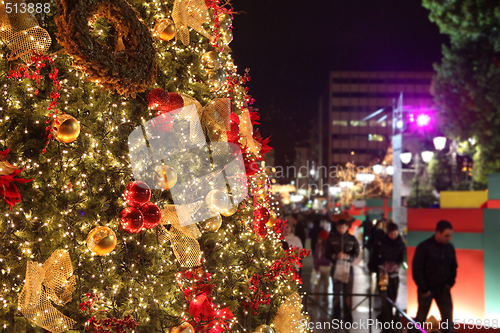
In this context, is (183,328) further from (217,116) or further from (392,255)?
(392,255)

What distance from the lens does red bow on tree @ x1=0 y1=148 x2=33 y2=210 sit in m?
1.96

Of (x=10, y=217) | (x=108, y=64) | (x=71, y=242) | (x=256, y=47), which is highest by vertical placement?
(x=256, y=47)

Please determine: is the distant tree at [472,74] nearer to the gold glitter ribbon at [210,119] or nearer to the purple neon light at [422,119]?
the purple neon light at [422,119]

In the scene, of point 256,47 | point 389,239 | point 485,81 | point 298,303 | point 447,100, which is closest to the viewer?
point 298,303

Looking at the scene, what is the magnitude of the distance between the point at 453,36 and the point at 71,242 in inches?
638

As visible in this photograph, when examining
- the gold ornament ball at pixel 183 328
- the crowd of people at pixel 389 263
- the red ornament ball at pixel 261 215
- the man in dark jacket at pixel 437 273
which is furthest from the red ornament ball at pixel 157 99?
the man in dark jacket at pixel 437 273

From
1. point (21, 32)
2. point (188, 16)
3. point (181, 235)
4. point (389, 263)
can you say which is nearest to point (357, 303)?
point (389, 263)

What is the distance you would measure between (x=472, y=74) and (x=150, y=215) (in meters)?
15.9

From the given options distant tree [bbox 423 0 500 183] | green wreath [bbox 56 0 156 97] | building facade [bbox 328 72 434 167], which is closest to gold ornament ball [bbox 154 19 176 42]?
green wreath [bbox 56 0 156 97]

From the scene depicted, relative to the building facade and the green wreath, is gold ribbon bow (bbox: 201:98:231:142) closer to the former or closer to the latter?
the green wreath

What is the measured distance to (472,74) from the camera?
49.8 feet

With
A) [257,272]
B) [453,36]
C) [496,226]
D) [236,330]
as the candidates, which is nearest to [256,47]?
[257,272]

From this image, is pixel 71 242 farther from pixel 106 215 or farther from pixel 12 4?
pixel 12 4

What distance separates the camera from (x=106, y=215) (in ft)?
8.05
